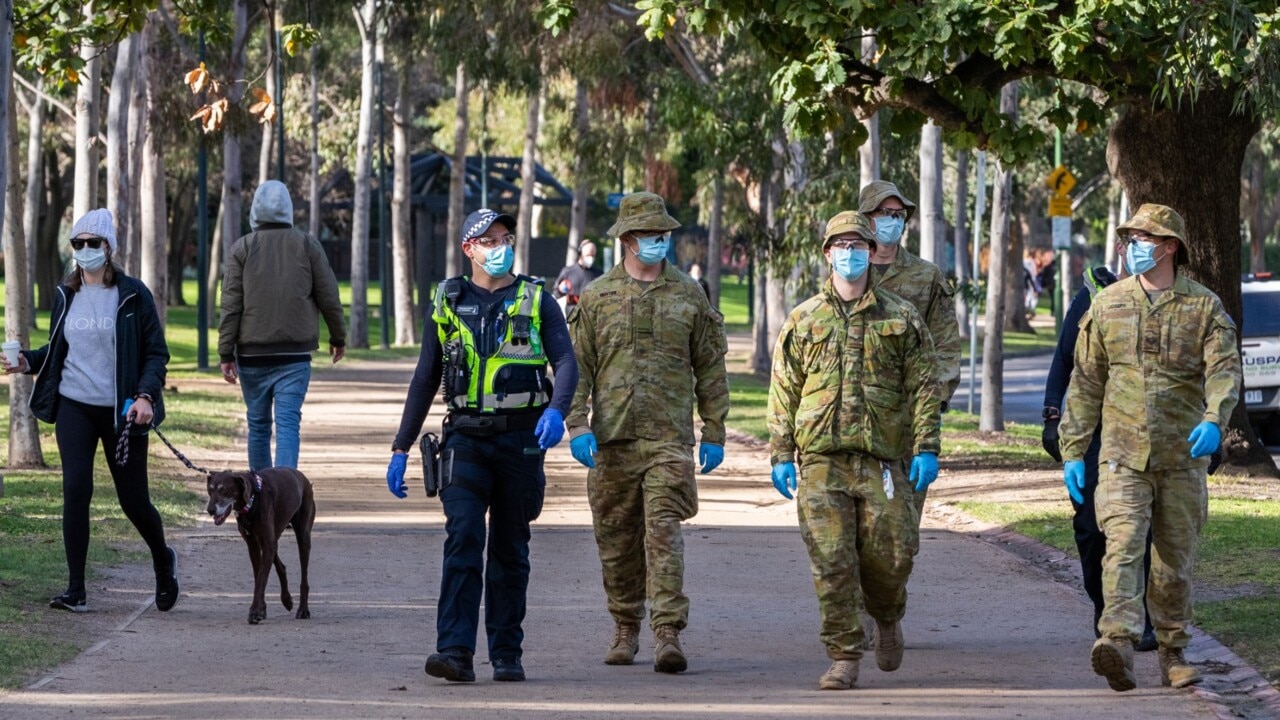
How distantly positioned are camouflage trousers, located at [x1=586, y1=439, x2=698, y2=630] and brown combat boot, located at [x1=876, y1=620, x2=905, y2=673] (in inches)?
30.0

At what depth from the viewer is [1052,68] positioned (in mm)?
14758

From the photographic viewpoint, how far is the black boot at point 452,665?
7711 millimetres

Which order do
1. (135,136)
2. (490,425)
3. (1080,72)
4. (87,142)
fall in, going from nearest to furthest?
(490,425) < (1080,72) < (87,142) < (135,136)

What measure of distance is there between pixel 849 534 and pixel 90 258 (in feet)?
12.4

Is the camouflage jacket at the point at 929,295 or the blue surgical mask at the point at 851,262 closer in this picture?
the blue surgical mask at the point at 851,262

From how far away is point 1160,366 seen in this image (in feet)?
25.8

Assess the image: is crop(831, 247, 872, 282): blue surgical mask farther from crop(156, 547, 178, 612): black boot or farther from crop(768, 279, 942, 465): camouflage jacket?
crop(156, 547, 178, 612): black boot

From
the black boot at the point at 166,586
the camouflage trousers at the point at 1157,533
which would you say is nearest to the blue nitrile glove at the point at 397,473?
the black boot at the point at 166,586

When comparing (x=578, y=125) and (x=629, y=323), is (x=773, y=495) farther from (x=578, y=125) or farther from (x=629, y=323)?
(x=578, y=125)

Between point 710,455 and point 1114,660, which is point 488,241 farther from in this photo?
point 1114,660

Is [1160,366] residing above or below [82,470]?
above

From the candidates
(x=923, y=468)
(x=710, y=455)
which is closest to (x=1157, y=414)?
(x=923, y=468)

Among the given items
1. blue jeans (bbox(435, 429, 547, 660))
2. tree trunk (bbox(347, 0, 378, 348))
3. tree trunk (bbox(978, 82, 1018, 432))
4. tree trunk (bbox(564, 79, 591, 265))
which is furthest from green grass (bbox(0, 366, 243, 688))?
tree trunk (bbox(564, 79, 591, 265))

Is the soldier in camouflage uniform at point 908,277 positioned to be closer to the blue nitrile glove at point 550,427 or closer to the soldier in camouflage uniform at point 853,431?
the soldier in camouflage uniform at point 853,431
